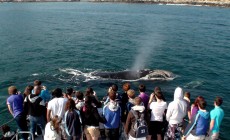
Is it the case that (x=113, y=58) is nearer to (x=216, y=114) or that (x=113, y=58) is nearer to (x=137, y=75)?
(x=137, y=75)

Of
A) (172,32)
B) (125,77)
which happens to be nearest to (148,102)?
→ (125,77)

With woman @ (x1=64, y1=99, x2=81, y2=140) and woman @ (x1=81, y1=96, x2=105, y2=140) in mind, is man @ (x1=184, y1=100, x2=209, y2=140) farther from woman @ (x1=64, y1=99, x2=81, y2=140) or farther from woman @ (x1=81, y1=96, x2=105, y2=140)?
woman @ (x1=64, y1=99, x2=81, y2=140)

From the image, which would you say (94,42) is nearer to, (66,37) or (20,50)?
(66,37)

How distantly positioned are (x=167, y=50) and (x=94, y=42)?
47.7 ft

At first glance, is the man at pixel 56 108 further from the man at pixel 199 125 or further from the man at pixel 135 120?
the man at pixel 199 125

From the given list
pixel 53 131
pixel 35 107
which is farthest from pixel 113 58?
pixel 53 131

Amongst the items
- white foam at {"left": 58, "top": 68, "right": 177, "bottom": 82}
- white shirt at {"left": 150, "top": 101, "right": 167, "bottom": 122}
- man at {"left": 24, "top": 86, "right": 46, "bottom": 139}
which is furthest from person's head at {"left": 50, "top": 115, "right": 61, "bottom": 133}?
white foam at {"left": 58, "top": 68, "right": 177, "bottom": 82}

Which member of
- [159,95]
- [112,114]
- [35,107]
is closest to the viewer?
[112,114]

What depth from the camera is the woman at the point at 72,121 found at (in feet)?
36.1

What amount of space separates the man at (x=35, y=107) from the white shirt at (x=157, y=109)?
200 inches

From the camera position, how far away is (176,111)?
1208 cm

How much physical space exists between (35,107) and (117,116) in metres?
3.87

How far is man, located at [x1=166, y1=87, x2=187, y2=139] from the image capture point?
39.4 ft

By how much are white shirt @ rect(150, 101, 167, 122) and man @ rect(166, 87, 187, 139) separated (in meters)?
0.28
